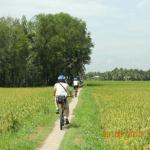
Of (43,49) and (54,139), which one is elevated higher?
(43,49)

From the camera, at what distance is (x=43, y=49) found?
342 ft

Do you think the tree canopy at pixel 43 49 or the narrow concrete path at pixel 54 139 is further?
the tree canopy at pixel 43 49

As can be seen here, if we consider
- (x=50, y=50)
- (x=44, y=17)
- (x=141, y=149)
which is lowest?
(x=141, y=149)

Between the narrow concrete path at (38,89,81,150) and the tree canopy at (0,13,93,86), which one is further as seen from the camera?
the tree canopy at (0,13,93,86)

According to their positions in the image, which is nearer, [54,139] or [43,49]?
[54,139]

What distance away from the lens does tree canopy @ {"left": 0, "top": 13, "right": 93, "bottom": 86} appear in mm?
102625

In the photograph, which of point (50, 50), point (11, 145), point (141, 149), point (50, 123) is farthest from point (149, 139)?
point (50, 50)

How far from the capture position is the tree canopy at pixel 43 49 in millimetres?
102625

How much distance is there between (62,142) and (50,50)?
8747cm

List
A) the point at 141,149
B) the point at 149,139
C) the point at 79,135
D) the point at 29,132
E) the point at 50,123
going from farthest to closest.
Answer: the point at 50,123 < the point at 29,132 < the point at 79,135 < the point at 149,139 < the point at 141,149

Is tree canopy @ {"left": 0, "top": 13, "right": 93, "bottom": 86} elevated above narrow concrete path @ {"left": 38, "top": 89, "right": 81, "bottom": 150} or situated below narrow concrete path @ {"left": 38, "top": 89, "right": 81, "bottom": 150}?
above

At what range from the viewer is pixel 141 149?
15.0m

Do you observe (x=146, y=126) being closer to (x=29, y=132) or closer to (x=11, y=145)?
(x=29, y=132)

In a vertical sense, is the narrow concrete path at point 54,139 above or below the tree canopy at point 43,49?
below
